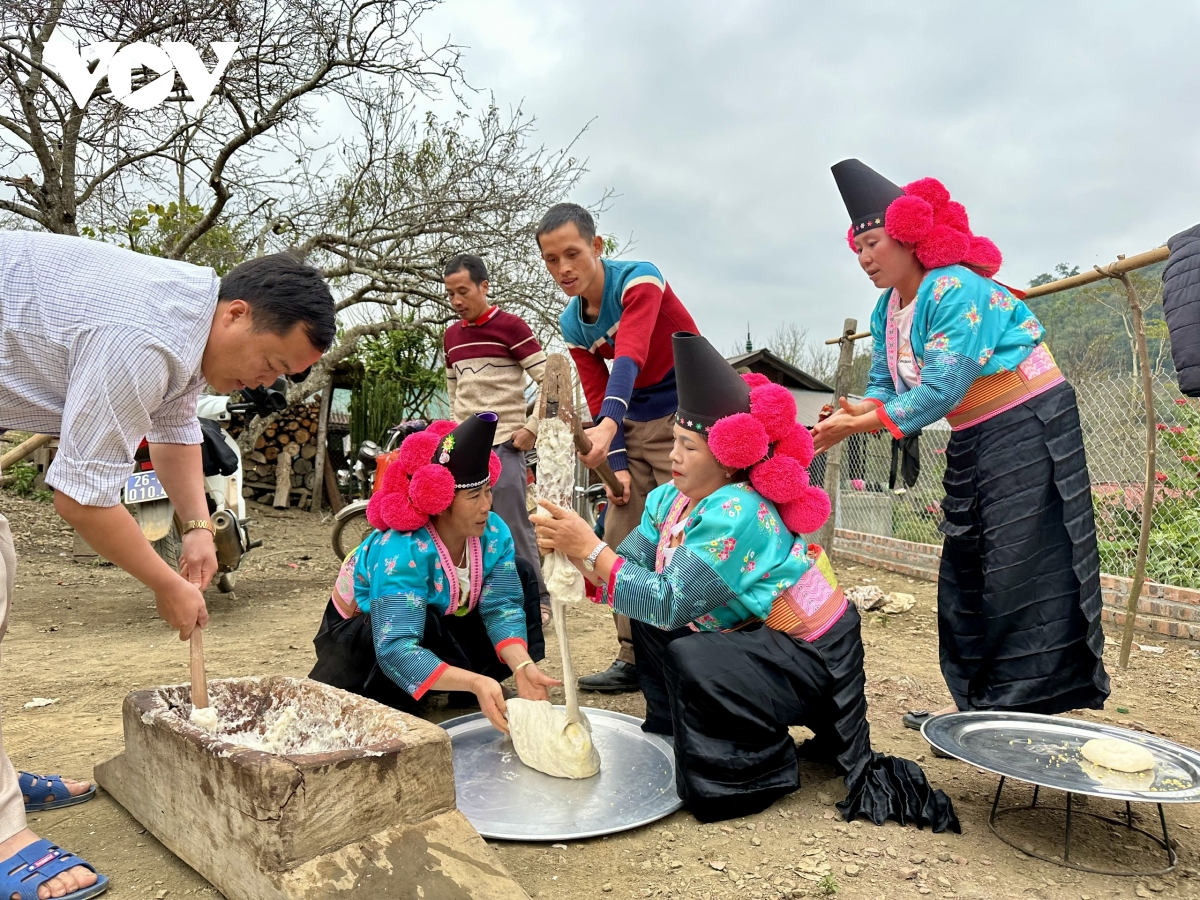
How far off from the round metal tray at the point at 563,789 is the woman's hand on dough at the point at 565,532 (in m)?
0.69

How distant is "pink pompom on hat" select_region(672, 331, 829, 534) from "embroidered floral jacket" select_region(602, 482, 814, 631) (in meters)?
0.06

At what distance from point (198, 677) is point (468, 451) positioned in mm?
1024

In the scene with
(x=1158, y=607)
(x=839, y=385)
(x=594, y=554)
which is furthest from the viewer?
(x=839, y=385)

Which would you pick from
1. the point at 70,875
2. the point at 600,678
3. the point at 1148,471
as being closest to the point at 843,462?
the point at 1148,471

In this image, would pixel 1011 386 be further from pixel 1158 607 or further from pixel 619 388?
pixel 1158 607

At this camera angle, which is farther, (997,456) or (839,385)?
(839,385)

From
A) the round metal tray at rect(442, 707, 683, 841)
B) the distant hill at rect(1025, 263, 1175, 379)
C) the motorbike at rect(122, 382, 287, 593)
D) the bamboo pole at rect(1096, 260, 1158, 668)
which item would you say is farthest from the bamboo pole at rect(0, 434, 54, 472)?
the distant hill at rect(1025, 263, 1175, 379)

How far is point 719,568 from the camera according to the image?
231 cm

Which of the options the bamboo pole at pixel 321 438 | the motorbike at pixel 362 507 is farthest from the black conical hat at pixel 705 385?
the bamboo pole at pixel 321 438

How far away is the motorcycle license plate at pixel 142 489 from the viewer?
4.91 metres

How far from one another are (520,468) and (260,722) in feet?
7.61

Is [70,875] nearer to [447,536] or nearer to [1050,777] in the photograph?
[447,536]

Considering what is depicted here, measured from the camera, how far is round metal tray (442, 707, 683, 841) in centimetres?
227

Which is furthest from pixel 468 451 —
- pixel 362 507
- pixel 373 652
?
pixel 362 507
